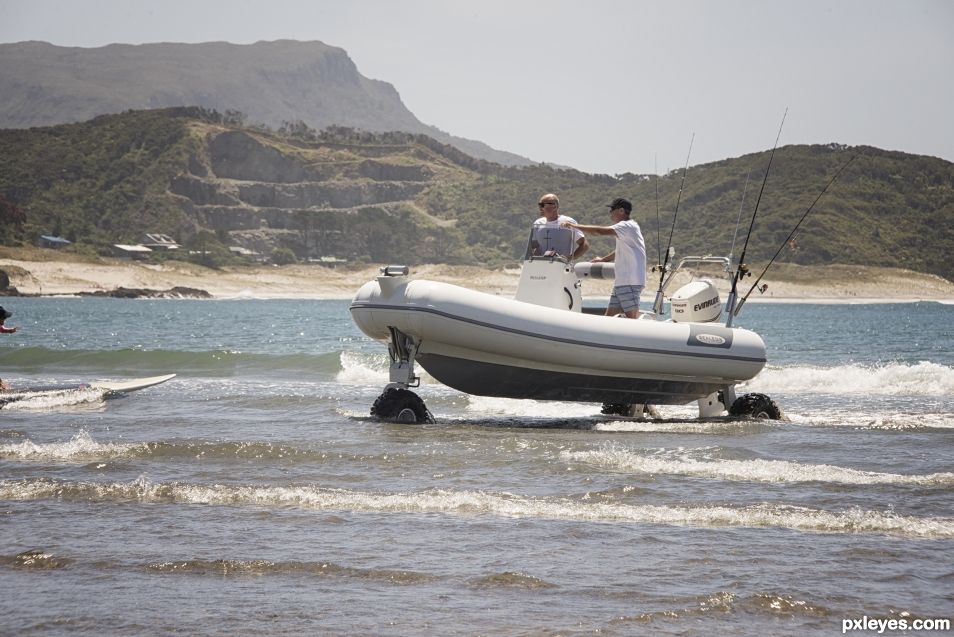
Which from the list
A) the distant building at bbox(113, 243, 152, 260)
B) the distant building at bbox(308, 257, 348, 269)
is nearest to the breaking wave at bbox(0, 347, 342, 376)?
the distant building at bbox(113, 243, 152, 260)

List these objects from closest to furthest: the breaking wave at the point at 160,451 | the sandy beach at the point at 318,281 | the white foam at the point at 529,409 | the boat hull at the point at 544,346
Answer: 1. the breaking wave at the point at 160,451
2. the boat hull at the point at 544,346
3. the white foam at the point at 529,409
4. the sandy beach at the point at 318,281

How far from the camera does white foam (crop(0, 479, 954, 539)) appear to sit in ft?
21.3

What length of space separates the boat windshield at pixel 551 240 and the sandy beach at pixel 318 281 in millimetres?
66406

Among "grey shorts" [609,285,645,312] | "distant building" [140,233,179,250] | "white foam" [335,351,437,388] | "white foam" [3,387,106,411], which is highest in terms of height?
"grey shorts" [609,285,645,312]

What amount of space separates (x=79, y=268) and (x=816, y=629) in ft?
278

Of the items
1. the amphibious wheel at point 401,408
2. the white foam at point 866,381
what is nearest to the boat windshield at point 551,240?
the amphibious wheel at point 401,408

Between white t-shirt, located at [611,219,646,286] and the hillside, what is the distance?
248ft

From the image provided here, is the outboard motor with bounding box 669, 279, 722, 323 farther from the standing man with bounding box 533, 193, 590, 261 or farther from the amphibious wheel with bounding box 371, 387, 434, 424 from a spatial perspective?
the amphibious wheel with bounding box 371, 387, 434, 424

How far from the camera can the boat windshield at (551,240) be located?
11.5 meters

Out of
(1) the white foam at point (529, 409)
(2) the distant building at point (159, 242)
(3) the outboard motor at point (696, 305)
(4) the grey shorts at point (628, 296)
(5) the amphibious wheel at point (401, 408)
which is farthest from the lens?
(2) the distant building at point (159, 242)

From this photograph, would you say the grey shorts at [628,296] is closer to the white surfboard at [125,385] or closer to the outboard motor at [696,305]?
the outboard motor at [696,305]

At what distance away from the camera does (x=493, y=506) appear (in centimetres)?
693

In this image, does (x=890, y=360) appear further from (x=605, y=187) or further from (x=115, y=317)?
(x=605, y=187)

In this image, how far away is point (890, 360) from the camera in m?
24.1
